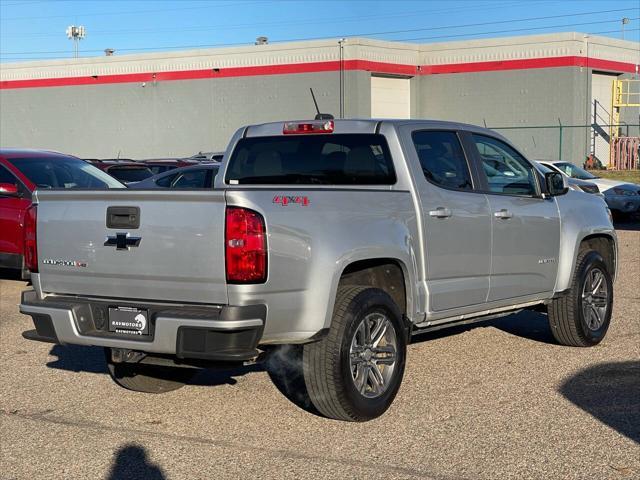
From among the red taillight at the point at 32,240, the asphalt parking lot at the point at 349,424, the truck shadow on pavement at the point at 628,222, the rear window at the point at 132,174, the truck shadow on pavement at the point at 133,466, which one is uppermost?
the rear window at the point at 132,174

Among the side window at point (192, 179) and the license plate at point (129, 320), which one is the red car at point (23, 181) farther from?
the license plate at point (129, 320)

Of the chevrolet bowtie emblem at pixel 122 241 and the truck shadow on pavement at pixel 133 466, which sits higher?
the chevrolet bowtie emblem at pixel 122 241

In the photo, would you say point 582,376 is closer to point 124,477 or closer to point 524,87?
point 124,477

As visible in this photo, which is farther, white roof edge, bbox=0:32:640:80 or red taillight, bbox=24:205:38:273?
white roof edge, bbox=0:32:640:80

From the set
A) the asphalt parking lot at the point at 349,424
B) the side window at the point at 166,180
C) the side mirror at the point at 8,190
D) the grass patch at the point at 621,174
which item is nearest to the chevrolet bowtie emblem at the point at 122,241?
the asphalt parking lot at the point at 349,424

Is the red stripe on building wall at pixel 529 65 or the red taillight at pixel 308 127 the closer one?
the red taillight at pixel 308 127

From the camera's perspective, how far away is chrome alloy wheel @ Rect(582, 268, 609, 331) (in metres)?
8.56

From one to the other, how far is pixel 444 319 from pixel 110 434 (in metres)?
2.53

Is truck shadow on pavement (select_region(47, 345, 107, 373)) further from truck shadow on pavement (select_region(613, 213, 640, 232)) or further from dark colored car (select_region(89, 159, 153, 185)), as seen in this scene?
truck shadow on pavement (select_region(613, 213, 640, 232))

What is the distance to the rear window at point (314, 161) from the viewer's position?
22.6 ft

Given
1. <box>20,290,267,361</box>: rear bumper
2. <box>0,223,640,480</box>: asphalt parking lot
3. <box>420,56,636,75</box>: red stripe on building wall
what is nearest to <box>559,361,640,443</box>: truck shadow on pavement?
<box>0,223,640,480</box>: asphalt parking lot

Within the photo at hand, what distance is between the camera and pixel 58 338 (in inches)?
237

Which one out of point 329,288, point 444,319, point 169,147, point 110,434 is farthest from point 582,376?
point 169,147

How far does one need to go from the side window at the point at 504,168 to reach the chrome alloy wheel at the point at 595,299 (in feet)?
3.84
